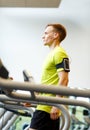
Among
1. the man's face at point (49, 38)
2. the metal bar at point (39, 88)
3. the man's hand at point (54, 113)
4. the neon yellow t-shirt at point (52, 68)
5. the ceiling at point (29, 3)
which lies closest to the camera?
the metal bar at point (39, 88)

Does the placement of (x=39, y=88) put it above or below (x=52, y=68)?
below

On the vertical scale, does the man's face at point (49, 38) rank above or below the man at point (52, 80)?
above

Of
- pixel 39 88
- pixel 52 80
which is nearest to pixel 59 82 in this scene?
pixel 52 80

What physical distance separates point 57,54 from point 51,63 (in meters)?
0.09

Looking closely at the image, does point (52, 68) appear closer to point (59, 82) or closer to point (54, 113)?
point (59, 82)

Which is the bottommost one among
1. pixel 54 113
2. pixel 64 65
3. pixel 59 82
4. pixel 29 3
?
pixel 54 113

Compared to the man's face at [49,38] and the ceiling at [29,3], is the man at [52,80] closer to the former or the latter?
the man's face at [49,38]

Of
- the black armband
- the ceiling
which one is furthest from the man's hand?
the ceiling

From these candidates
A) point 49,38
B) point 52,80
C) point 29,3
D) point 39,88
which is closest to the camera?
point 39,88

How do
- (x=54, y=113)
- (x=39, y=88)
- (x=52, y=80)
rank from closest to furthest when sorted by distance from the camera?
(x=39, y=88) < (x=54, y=113) < (x=52, y=80)

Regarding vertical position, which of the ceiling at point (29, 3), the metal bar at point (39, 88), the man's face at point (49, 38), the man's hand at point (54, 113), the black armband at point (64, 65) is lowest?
the metal bar at point (39, 88)

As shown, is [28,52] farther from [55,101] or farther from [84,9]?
[55,101]

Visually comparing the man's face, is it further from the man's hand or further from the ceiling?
the ceiling

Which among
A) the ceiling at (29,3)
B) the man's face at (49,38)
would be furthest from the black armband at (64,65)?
the ceiling at (29,3)
